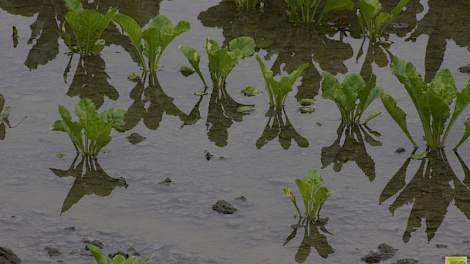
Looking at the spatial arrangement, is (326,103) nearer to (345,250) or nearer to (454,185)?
(454,185)

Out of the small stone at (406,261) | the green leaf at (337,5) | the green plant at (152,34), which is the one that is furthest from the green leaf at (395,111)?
the green leaf at (337,5)

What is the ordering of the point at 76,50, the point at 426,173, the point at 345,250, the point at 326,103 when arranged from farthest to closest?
the point at 76,50
the point at 326,103
the point at 426,173
the point at 345,250

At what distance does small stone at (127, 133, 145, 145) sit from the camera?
19.3 ft

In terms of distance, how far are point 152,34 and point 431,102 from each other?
1876 mm

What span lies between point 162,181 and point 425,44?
2.74 meters

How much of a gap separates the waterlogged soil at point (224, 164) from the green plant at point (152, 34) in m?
0.19

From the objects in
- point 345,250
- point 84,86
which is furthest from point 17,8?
point 345,250

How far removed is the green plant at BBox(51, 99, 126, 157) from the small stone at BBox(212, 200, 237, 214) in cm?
→ 76

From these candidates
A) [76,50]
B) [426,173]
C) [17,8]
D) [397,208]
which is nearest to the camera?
[397,208]

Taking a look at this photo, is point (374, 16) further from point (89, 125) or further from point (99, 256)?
point (99, 256)

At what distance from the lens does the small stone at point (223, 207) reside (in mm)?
5070

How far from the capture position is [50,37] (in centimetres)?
745

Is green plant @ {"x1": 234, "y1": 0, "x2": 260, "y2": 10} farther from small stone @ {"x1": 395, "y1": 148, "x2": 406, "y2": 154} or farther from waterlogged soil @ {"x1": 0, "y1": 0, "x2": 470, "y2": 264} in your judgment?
small stone @ {"x1": 395, "y1": 148, "x2": 406, "y2": 154}

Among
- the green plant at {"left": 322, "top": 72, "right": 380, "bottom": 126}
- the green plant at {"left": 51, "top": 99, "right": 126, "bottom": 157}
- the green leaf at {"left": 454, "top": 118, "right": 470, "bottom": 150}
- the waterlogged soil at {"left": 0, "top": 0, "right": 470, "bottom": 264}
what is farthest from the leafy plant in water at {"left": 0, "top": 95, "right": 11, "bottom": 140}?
the green leaf at {"left": 454, "top": 118, "right": 470, "bottom": 150}
